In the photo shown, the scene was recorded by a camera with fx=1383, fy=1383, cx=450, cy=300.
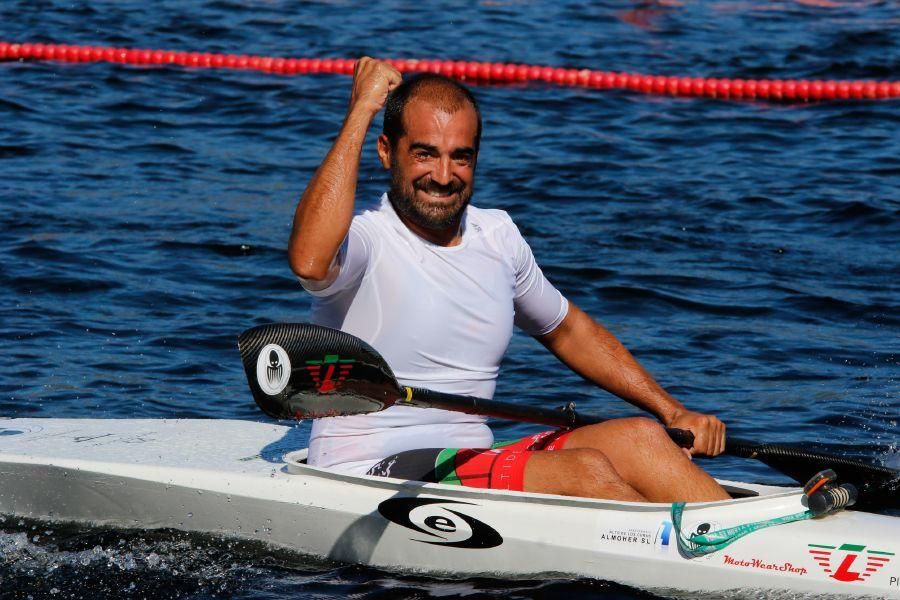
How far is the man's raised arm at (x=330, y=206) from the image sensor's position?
3828 millimetres

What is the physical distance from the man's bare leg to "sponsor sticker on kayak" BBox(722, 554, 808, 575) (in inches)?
7.5

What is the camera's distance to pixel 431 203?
4133 mm

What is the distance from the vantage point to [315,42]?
1430 cm

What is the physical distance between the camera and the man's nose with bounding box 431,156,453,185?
4109mm

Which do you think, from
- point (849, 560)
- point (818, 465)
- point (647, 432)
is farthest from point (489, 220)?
point (849, 560)

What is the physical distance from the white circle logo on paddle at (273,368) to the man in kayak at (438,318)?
214mm

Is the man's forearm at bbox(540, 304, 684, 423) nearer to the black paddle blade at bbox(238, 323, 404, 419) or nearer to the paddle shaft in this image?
the paddle shaft

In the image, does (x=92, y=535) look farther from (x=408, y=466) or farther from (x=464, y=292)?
(x=464, y=292)

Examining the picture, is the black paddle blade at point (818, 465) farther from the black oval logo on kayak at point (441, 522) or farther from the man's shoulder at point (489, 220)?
the man's shoulder at point (489, 220)

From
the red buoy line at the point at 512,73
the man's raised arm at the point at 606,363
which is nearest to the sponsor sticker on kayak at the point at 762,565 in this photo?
the man's raised arm at the point at 606,363

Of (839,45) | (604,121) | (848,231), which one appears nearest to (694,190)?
(848,231)

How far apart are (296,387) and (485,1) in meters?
13.4

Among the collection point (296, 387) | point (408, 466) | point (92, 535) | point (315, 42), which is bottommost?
point (92, 535)

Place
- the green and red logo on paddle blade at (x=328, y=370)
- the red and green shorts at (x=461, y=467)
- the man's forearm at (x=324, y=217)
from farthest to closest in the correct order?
the red and green shorts at (x=461, y=467)
the green and red logo on paddle blade at (x=328, y=370)
the man's forearm at (x=324, y=217)
